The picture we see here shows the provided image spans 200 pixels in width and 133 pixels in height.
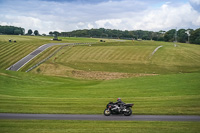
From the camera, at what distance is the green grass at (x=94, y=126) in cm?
1672

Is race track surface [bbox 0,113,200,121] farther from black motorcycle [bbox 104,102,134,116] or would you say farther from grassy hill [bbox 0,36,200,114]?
grassy hill [bbox 0,36,200,114]

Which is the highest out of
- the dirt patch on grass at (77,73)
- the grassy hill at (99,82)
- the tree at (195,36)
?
the tree at (195,36)

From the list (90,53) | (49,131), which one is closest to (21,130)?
(49,131)

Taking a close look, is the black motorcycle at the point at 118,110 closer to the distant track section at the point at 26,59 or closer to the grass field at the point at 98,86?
the grass field at the point at 98,86

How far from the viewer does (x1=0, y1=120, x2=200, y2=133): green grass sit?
16719mm

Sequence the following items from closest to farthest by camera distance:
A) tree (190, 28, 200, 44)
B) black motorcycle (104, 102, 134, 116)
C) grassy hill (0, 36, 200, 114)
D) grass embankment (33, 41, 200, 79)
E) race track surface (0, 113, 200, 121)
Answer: race track surface (0, 113, 200, 121), black motorcycle (104, 102, 134, 116), grassy hill (0, 36, 200, 114), grass embankment (33, 41, 200, 79), tree (190, 28, 200, 44)

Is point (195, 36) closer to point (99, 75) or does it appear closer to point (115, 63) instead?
point (115, 63)

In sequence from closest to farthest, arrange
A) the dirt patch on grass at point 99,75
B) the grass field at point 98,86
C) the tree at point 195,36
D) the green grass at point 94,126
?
the green grass at point 94,126 → the grass field at point 98,86 → the dirt patch on grass at point 99,75 → the tree at point 195,36

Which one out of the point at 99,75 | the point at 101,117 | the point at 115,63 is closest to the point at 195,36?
the point at 115,63

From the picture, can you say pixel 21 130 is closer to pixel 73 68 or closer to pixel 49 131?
pixel 49 131

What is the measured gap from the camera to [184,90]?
1252 inches

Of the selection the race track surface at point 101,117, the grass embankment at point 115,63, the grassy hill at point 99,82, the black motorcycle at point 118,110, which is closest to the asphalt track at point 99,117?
the race track surface at point 101,117

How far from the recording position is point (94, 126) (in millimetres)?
17812

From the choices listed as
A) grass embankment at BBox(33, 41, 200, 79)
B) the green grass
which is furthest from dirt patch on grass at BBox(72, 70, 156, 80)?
the green grass
